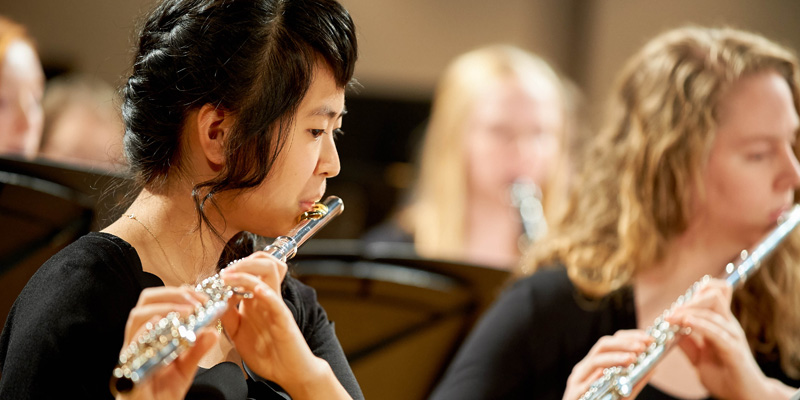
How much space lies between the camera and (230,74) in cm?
91

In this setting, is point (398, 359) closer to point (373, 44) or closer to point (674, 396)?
point (674, 396)

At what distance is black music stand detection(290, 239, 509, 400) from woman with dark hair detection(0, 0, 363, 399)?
56cm

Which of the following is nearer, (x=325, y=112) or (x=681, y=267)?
(x=325, y=112)

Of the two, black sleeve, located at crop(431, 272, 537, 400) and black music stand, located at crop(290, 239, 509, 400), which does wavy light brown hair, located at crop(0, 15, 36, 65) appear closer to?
black music stand, located at crop(290, 239, 509, 400)

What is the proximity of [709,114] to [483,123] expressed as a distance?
4.31ft

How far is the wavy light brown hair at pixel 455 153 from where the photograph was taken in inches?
108

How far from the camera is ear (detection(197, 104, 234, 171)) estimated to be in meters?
0.92

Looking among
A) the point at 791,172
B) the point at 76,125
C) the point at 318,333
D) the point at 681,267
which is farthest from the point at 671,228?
the point at 76,125

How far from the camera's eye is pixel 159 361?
2.38ft

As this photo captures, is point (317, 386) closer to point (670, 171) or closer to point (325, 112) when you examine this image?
point (325, 112)

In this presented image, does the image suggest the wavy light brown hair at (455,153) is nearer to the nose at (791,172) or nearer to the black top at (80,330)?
the nose at (791,172)

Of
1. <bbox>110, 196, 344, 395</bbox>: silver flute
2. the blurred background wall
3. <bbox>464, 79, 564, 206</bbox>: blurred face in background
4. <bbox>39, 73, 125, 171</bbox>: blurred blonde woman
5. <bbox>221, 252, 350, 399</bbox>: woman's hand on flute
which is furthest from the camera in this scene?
the blurred background wall

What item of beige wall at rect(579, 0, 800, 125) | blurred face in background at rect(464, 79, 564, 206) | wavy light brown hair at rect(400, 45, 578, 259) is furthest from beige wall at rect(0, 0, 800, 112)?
blurred face in background at rect(464, 79, 564, 206)

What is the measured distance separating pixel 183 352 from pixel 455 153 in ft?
6.69
